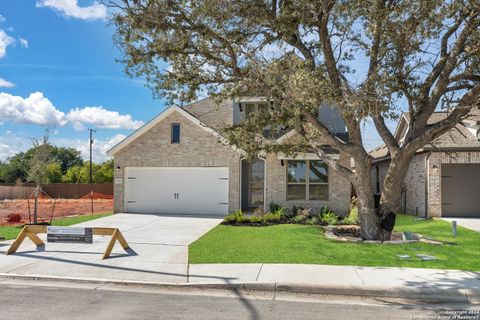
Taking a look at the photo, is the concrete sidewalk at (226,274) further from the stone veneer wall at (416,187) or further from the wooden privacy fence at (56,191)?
the wooden privacy fence at (56,191)

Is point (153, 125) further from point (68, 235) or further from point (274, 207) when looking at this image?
point (68, 235)

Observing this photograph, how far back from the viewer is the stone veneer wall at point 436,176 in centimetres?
1758

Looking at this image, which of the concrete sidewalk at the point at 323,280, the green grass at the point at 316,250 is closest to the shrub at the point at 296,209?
the green grass at the point at 316,250

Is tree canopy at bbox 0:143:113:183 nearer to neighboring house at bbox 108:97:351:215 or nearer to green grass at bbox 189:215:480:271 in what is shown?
neighboring house at bbox 108:97:351:215

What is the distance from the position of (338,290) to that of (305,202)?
11.6 m

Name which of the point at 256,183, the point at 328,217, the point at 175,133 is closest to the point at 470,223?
the point at 328,217

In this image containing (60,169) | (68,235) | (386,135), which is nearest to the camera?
(68,235)

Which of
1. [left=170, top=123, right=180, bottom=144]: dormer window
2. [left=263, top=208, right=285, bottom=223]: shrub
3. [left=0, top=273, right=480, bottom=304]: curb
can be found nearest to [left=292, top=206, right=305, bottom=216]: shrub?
[left=263, top=208, right=285, bottom=223]: shrub

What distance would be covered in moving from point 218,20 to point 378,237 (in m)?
7.45

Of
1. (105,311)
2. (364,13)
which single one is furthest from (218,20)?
(105,311)

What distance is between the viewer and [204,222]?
664 inches

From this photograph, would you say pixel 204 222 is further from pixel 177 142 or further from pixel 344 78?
pixel 344 78

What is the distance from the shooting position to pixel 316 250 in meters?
10.1

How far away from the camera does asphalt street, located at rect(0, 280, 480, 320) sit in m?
5.88
